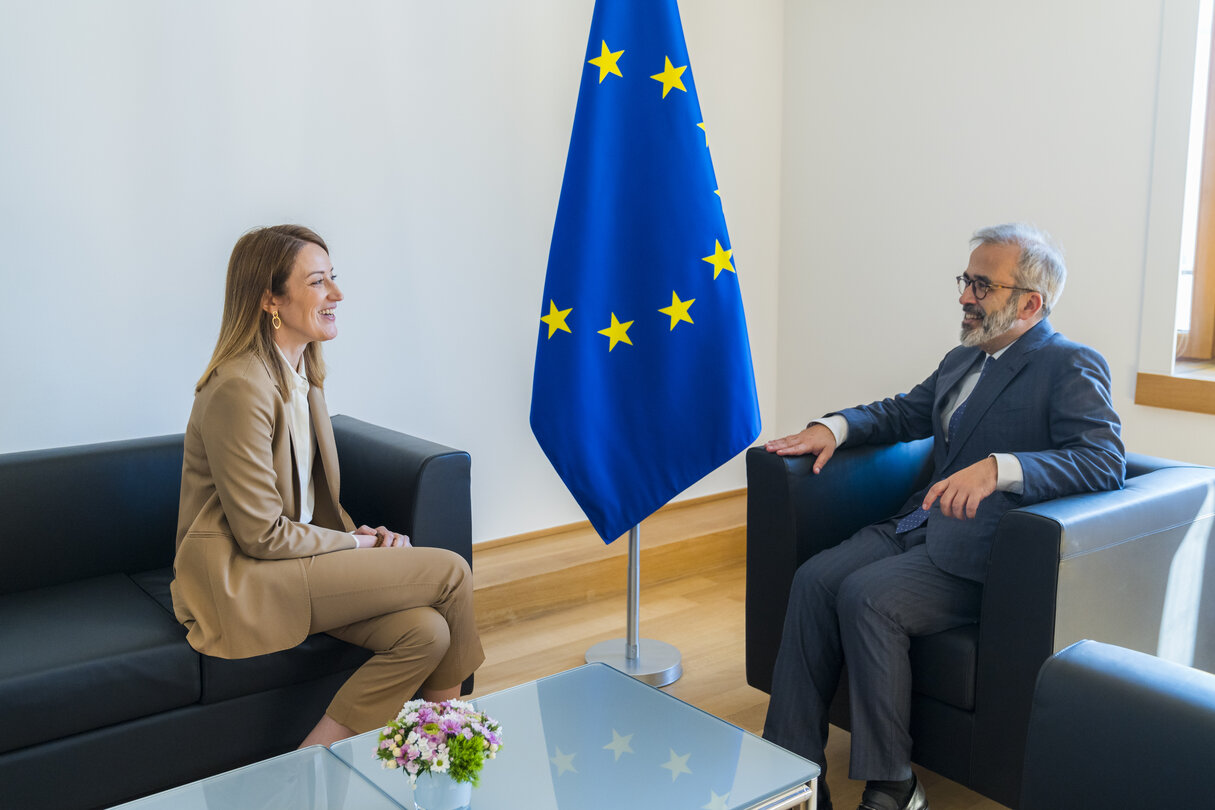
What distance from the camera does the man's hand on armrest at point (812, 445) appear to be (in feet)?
8.05

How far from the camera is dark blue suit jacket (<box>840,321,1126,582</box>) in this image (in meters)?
2.15

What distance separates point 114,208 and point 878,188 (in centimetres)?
267

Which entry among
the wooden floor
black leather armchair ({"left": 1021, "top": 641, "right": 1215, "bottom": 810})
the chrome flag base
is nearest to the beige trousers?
the wooden floor

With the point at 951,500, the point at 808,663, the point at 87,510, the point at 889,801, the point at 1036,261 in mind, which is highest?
the point at 1036,261

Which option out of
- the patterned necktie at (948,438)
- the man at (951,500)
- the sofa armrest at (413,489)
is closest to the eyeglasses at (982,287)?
the man at (951,500)

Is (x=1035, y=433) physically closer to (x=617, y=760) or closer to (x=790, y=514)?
(x=790, y=514)

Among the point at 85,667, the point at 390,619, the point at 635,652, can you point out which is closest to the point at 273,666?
the point at 390,619

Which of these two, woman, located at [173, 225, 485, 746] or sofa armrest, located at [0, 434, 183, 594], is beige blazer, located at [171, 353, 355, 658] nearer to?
woman, located at [173, 225, 485, 746]

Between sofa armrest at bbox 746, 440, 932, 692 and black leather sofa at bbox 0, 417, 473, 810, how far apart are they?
74 cm

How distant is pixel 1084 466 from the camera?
2.15m

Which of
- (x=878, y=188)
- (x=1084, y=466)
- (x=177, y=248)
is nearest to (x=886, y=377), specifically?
(x=878, y=188)

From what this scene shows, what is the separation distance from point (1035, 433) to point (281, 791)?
5.72 ft

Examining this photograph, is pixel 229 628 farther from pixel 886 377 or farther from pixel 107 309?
pixel 886 377

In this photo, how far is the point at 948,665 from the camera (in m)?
2.11
